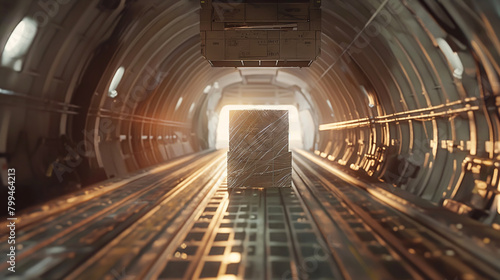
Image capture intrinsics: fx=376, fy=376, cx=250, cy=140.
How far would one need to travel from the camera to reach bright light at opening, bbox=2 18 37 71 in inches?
211

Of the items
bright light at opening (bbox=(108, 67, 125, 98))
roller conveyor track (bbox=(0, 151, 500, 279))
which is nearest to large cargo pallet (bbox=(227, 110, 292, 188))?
roller conveyor track (bbox=(0, 151, 500, 279))

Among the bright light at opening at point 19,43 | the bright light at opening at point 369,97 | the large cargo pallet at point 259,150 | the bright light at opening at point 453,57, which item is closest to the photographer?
the bright light at opening at point 19,43

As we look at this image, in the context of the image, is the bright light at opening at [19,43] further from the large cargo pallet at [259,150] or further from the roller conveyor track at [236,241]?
the large cargo pallet at [259,150]

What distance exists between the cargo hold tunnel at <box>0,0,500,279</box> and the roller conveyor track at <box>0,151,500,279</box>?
0.03 m

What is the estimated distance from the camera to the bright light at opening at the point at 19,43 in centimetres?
536

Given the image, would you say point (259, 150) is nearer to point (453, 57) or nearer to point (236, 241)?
point (236, 241)

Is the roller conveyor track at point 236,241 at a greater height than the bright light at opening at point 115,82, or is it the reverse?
the bright light at opening at point 115,82

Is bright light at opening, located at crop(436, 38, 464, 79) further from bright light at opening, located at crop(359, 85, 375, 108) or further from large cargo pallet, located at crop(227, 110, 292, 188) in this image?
bright light at opening, located at crop(359, 85, 375, 108)

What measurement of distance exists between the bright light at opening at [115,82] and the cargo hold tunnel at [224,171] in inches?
1.8

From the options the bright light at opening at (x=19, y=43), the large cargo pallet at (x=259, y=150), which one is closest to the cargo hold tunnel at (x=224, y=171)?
the bright light at opening at (x=19, y=43)

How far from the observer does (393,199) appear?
640 centimetres

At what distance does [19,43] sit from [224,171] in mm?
6753

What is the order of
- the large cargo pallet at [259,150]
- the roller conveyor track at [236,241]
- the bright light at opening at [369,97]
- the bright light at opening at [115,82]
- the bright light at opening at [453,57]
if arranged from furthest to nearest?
the bright light at opening at [369,97] < the bright light at opening at [115,82] < the large cargo pallet at [259,150] < the bright light at opening at [453,57] < the roller conveyor track at [236,241]

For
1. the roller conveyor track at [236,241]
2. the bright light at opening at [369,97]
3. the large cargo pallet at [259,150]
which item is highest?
the bright light at opening at [369,97]
